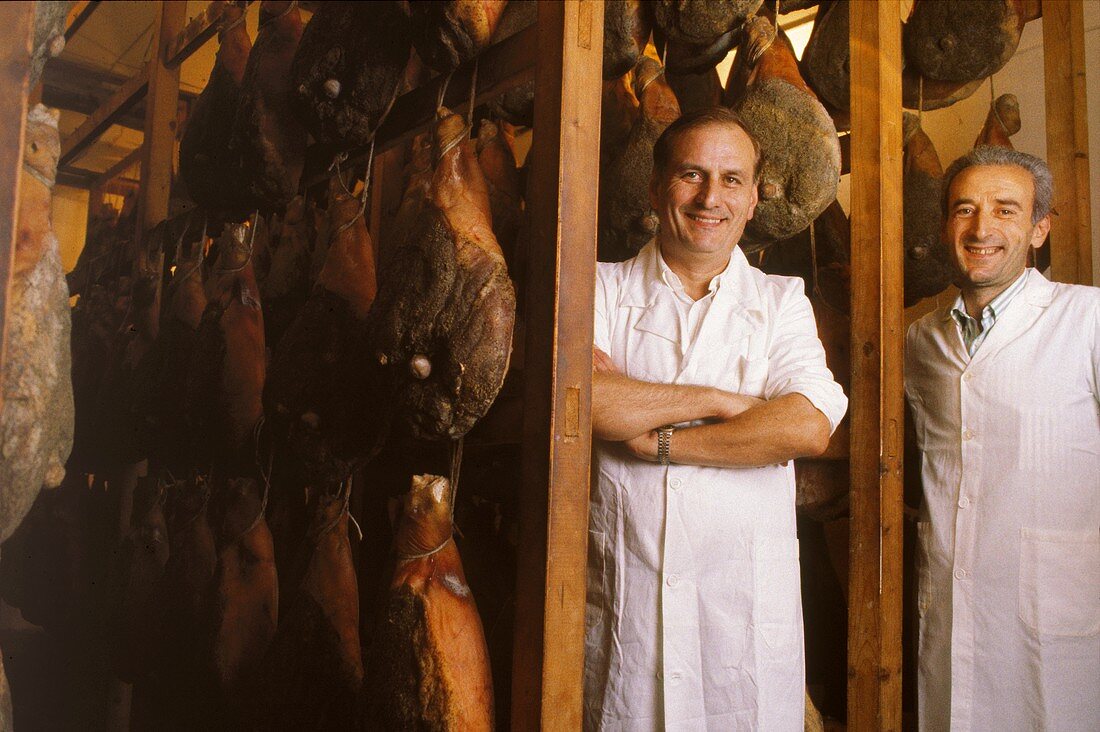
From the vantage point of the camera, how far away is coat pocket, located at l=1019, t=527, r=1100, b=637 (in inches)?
95.0

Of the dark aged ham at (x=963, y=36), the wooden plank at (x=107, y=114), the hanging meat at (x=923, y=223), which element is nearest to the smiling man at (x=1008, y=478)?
the hanging meat at (x=923, y=223)

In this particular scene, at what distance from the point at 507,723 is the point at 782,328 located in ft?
3.91

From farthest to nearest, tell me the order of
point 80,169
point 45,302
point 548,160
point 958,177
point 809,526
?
point 80,169
point 809,526
point 958,177
point 548,160
point 45,302

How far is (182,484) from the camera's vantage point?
2.80 m

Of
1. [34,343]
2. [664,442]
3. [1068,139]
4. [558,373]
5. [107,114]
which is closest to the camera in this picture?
[34,343]

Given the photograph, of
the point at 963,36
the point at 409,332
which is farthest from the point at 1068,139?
the point at 409,332

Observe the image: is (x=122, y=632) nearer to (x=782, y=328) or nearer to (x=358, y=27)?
(x=358, y=27)

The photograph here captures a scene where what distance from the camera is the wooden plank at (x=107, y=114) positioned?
3.66 m

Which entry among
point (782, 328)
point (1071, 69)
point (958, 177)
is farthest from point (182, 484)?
point (1071, 69)

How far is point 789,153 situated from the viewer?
2.56m

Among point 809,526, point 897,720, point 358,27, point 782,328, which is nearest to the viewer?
point 358,27

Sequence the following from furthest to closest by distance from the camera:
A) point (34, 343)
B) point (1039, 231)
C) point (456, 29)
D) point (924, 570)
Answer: point (1039, 231)
point (924, 570)
point (456, 29)
point (34, 343)

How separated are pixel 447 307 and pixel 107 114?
3.07 meters

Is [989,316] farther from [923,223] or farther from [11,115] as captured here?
[11,115]
